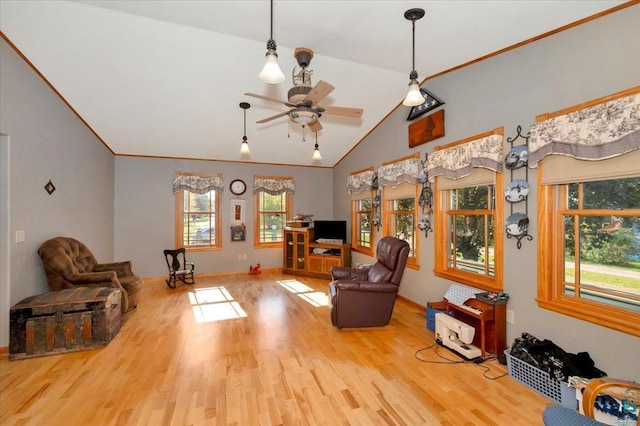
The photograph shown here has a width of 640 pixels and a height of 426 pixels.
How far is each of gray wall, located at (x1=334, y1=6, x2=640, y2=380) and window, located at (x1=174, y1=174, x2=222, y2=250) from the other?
466cm

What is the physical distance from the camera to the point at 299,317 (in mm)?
3955

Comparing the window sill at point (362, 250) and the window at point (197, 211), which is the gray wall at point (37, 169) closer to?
the window at point (197, 211)

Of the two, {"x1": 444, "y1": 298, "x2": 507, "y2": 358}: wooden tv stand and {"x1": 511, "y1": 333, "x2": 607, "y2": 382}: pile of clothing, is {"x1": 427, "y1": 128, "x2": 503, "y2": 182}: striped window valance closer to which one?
{"x1": 444, "y1": 298, "x2": 507, "y2": 358}: wooden tv stand

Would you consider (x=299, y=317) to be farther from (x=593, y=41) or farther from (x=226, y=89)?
(x=593, y=41)

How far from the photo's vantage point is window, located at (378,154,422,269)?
4340 millimetres

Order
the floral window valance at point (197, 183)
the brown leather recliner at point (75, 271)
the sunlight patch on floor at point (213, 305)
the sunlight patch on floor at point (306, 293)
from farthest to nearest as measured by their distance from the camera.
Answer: the floral window valance at point (197, 183)
the sunlight patch on floor at point (306, 293)
the sunlight patch on floor at point (213, 305)
the brown leather recliner at point (75, 271)

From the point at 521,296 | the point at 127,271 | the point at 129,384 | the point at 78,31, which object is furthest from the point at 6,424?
the point at 521,296

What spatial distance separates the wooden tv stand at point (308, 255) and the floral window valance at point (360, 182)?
1292 mm

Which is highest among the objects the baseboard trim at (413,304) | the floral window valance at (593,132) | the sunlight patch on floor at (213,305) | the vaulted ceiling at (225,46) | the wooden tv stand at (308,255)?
the vaulted ceiling at (225,46)

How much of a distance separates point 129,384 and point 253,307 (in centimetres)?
204

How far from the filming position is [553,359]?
7.59ft

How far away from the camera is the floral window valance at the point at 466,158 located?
9.84ft

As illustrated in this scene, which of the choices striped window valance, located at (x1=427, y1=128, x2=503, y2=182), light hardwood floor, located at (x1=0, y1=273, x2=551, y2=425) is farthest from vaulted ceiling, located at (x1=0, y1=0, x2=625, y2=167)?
light hardwood floor, located at (x1=0, y1=273, x2=551, y2=425)

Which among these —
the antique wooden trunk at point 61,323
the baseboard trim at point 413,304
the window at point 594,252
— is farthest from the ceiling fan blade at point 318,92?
the baseboard trim at point 413,304
